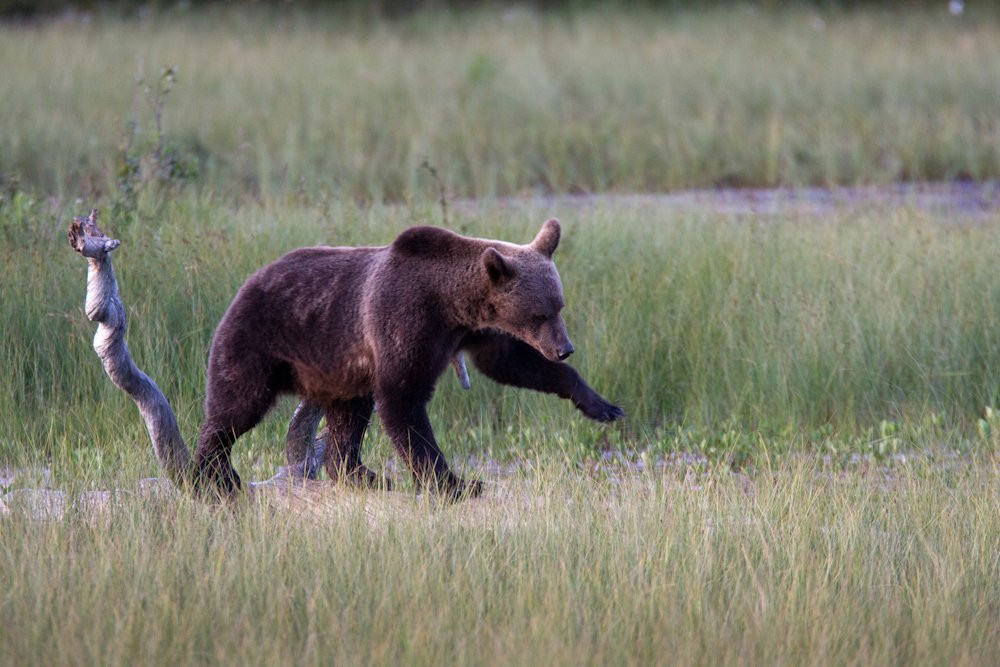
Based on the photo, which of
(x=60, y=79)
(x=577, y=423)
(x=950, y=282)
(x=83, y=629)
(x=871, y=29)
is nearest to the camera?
(x=83, y=629)

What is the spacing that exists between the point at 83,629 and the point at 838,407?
14.7 ft

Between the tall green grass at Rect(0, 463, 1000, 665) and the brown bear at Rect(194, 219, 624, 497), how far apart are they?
0.35 meters

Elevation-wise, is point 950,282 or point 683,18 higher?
point 683,18

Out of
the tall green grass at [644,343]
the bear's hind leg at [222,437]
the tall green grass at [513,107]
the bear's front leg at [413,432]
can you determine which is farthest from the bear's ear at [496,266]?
the tall green grass at [513,107]

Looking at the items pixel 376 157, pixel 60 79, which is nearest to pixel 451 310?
pixel 376 157

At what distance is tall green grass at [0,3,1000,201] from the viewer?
12.7m

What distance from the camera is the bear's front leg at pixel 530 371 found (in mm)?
5180

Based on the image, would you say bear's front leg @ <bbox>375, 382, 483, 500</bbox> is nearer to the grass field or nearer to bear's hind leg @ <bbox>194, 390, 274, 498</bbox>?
the grass field

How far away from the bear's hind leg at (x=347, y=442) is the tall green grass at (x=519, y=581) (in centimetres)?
36

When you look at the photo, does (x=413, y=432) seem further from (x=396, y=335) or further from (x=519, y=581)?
(x=519, y=581)

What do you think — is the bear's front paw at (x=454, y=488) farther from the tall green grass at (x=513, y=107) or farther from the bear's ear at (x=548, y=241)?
the tall green grass at (x=513, y=107)

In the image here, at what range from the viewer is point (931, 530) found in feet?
16.3

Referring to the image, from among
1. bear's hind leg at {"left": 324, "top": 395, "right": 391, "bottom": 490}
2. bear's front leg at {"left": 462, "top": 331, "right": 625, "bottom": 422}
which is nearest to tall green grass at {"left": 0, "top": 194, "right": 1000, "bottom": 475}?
bear's hind leg at {"left": 324, "top": 395, "right": 391, "bottom": 490}

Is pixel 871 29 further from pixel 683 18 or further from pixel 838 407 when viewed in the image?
pixel 838 407
